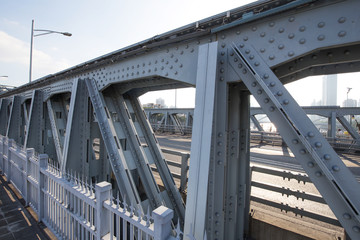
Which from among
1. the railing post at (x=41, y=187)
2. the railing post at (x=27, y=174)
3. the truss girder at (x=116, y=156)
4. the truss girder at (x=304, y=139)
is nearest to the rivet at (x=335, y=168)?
the truss girder at (x=304, y=139)

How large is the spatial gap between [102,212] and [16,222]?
9.82 feet

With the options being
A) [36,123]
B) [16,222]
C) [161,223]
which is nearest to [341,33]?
[161,223]

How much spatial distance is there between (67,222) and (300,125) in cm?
398

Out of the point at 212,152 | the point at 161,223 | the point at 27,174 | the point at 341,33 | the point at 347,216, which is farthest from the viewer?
the point at 27,174

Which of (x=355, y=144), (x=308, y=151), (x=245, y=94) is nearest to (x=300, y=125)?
(x=308, y=151)

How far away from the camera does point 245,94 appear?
294 centimetres

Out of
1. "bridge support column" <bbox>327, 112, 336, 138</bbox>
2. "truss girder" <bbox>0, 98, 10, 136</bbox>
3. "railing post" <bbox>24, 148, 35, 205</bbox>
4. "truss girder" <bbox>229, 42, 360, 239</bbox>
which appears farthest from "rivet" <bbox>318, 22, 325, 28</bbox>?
"bridge support column" <bbox>327, 112, 336, 138</bbox>

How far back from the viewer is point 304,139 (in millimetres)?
1652

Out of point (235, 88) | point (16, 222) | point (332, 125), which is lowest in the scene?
point (16, 222)

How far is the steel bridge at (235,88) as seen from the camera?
1621mm

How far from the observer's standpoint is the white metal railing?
78.2 inches

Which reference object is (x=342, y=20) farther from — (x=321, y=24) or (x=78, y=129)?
(x=78, y=129)

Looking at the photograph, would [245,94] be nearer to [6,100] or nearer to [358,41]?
[358,41]

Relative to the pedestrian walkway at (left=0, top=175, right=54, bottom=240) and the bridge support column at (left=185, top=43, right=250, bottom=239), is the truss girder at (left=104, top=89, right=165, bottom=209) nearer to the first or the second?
the bridge support column at (left=185, top=43, right=250, bottom=239)
